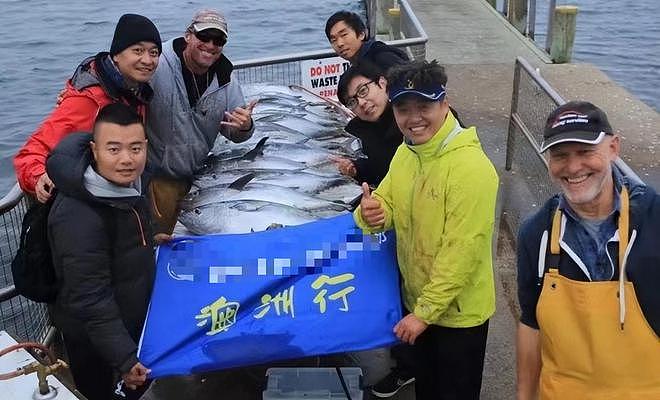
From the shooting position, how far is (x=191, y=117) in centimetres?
464

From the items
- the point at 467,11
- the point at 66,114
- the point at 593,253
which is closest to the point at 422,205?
the point at 593,253

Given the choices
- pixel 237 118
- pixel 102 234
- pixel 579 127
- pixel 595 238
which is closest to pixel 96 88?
pixel 102 234

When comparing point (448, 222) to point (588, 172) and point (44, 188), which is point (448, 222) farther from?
point (44, 188)

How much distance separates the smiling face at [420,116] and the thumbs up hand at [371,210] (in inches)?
15.4

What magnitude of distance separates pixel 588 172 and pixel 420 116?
920 millimetres

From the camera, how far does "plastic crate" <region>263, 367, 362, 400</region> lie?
3621 mm

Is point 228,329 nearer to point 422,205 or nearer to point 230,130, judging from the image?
point 422,205

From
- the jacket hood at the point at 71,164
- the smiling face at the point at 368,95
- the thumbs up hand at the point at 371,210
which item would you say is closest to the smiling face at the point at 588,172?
the thumbs up hand at the point at 371,210

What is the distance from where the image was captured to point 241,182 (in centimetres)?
485

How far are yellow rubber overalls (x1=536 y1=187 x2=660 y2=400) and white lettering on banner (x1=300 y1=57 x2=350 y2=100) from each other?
5.17 meters

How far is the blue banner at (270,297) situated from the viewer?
3375 mm

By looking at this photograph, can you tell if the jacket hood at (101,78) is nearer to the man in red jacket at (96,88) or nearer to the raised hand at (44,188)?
the man in red jacket at (96,88)

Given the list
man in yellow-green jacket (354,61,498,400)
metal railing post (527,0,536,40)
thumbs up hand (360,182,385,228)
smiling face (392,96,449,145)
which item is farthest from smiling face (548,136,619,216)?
metal railing post (527,0,536,40)

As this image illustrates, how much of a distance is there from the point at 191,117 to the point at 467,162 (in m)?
2.13
